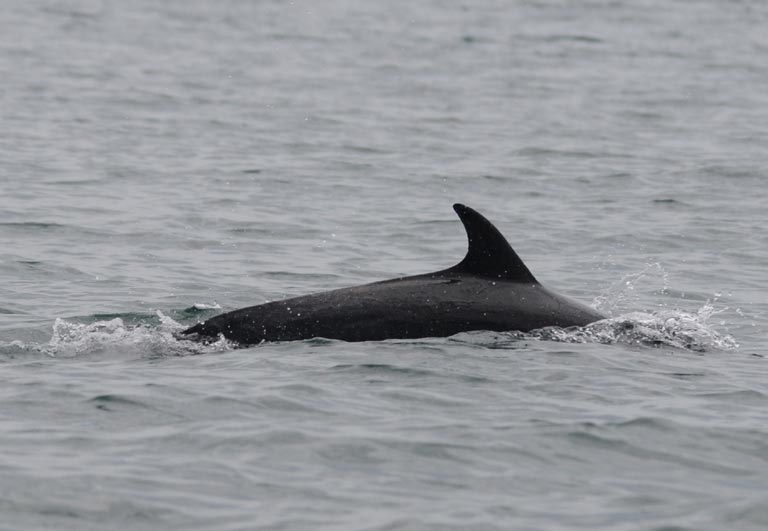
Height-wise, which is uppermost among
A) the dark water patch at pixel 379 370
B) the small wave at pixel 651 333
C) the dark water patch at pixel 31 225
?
the dark water patch at pixel 31 225

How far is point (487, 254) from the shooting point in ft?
40.5

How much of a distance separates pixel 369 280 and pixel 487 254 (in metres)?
4.55

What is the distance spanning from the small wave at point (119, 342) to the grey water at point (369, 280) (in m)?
0.04

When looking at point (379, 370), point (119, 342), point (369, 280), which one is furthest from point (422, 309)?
point (369, 280)

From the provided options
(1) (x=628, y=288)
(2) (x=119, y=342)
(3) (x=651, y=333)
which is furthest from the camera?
(1) (x=628, y=288)

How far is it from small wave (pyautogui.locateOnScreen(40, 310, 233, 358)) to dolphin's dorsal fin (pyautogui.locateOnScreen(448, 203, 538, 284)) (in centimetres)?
204

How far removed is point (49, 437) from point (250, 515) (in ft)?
6.51

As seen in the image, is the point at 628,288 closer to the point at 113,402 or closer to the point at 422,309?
the point at 422,309

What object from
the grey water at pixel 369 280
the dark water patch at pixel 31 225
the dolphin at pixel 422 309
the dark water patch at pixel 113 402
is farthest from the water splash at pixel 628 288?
the dark water patch at pixel 31 225

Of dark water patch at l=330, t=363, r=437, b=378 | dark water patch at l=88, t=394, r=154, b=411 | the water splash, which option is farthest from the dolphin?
the water splash

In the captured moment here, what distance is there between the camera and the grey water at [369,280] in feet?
29.8

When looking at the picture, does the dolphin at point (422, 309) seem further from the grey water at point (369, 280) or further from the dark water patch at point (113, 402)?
the dark water patch at point (113, 402)

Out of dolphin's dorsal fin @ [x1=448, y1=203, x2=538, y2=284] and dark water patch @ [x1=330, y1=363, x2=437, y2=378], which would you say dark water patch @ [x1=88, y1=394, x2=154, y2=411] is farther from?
dolphin's dorsal fin @ [x1=448, y1=203, x2=538, y2=284]

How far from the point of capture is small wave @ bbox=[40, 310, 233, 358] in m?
12.4
